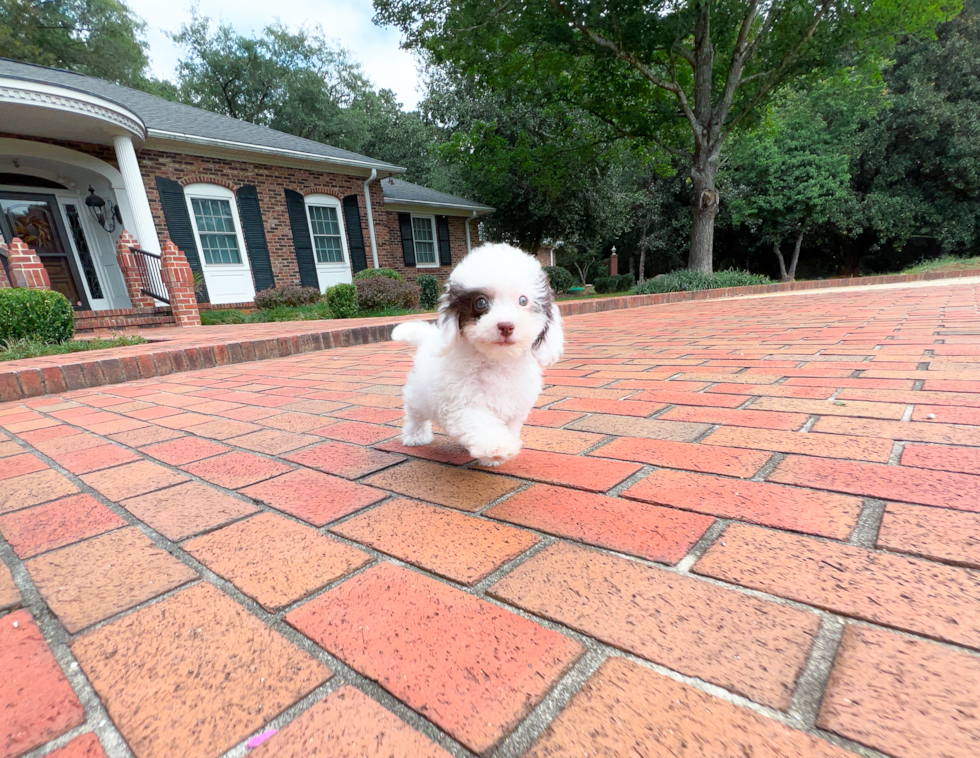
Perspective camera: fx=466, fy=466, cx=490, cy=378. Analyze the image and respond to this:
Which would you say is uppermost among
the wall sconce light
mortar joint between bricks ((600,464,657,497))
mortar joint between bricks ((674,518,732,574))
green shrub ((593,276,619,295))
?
the wall sconce light

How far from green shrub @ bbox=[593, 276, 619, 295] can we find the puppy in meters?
19.0

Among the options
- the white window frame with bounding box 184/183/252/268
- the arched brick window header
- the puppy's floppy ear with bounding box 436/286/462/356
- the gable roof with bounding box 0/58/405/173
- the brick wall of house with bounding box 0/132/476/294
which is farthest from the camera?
the white window frame with bounding box 184/183/252/268

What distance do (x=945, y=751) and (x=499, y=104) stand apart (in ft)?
68.5

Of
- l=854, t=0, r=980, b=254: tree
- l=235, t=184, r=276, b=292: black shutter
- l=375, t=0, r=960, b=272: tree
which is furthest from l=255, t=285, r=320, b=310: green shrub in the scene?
l=854, t=0, r=980, b=254: tree

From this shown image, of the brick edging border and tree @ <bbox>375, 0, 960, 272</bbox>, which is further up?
tree @ <bbox>375, 0, 960, 272</bbox>

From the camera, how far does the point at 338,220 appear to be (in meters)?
13.9

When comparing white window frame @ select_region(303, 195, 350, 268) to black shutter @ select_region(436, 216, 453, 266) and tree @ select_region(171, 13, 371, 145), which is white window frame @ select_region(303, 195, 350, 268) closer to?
black shutter @ select_region(436, 216, 453, 266)

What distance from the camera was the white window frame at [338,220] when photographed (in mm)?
13211

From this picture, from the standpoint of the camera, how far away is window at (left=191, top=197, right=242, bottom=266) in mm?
11314

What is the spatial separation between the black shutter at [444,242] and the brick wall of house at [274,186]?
159 cm

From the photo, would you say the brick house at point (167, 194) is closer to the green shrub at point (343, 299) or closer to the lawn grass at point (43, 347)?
the lawn grass at point (43, 347)

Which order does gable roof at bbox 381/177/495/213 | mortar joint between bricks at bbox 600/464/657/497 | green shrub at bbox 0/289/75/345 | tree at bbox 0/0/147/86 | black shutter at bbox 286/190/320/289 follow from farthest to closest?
1. tree at bbox 0/0/147/86
2. gable roof at bbox 381/177/495/213
3. black shutter at bbox 286/190/320/289
4. green shrub at bbox 0/289/75/345
5. mortar joint between bricks at bbox 600/464/657/497

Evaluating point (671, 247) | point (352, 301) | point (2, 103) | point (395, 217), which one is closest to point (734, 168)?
point (671, 247)

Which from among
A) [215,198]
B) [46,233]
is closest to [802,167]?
[215,198]
